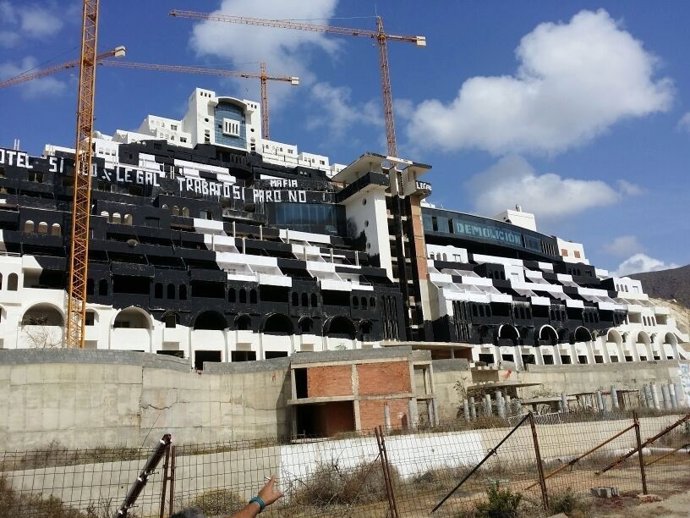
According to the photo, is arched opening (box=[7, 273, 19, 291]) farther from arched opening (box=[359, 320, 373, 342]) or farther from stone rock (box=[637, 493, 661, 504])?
stone rock (box=[637, 493, 661, 504])

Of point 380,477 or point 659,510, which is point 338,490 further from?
point 659,510

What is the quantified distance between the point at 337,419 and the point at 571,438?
1775 centimetres

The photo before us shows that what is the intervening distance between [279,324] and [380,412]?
25537mm

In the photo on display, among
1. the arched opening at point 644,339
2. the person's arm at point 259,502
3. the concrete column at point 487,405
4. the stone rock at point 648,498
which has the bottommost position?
the stone rock at point 648,498

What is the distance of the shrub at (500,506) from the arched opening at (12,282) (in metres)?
50.9

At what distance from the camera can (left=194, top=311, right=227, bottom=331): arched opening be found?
208 ft

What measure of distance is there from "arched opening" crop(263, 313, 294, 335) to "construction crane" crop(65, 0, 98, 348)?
63.5 ft

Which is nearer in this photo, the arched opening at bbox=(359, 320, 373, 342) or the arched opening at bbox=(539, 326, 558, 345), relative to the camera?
the arched opening at bbox=(359, 320, 373, 342)

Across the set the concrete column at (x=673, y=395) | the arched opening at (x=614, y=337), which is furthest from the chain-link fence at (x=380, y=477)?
the arched opening at (x=614, y=337)

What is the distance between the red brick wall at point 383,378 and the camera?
4578 cm

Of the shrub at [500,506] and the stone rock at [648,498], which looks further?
the stone rock at [648,498]

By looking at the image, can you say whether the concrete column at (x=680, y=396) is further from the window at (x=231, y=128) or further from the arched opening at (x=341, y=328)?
the window at (x=231, y=128)

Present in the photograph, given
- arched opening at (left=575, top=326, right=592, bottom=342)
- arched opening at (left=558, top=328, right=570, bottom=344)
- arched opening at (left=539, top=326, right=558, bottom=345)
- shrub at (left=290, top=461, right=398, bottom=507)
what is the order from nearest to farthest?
shrub at (left=290, top=461, right=398, bottom=507), arched opening at (left=539, top=326, right=558, bottom=345), arched opening at (left=558, top=328, right=570, bottom=344), arched opening at (left=575, top=326, right=592, bottom=342)

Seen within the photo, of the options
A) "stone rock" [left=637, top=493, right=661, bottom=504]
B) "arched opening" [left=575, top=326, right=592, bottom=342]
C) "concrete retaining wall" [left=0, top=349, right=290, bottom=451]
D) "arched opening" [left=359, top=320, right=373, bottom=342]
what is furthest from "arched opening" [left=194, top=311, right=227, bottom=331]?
"arched opening" [left=575, top=326, right=592, bottom=342]
